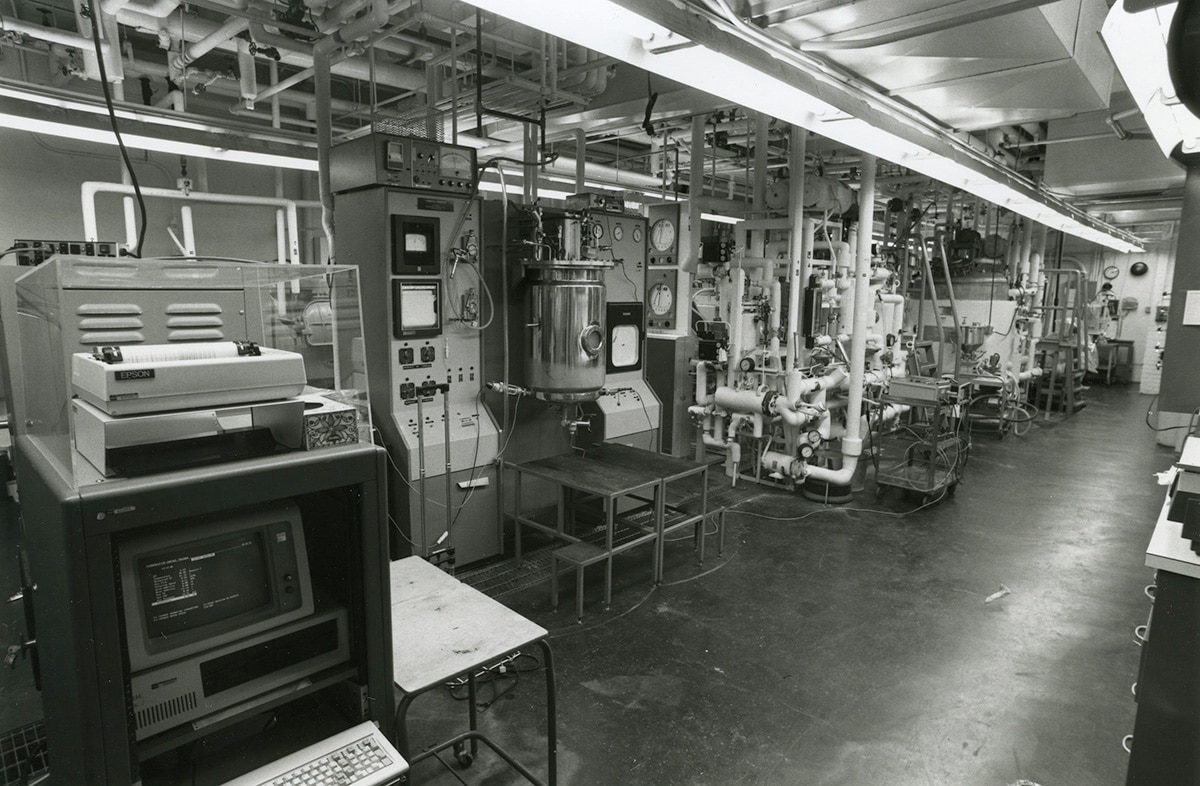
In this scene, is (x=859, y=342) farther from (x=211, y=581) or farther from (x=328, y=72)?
(x=211, y=581)

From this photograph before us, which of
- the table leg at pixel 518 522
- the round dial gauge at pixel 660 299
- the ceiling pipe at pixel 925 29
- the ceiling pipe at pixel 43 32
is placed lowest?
the table leg at pixel 518 522

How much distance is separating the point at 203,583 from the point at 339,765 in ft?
1.53

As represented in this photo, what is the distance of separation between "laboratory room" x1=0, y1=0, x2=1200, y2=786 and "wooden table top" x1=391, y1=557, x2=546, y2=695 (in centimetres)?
1

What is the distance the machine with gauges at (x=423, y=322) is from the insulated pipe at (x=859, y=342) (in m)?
2.82

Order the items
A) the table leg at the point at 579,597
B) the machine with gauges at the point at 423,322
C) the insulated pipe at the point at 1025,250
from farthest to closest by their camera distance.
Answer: the insulated pipe at the point at 1025,250 < the machine with gauges at the point at 423,322 < the table leg at the point at 579,597

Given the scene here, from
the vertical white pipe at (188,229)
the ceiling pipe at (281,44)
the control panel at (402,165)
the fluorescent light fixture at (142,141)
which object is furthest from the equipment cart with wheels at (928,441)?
the vertical white pipe at (188,229)

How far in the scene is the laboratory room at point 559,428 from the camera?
4.55 feet

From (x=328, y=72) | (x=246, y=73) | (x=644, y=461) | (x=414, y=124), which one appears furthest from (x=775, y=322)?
(x=246, y=73)

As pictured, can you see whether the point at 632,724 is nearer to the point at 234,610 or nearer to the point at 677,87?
the point at 234,610

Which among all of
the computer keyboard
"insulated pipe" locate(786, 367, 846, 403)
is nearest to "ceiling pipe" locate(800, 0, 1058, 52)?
the computer keyboard

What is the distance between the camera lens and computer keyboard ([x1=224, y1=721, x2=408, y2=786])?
1.34 meters

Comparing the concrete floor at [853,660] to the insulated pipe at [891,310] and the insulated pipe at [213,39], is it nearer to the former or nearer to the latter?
the insulated pipe at [891,310]

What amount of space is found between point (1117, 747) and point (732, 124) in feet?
17.6

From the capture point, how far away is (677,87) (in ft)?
13.3
